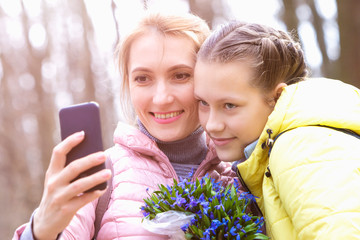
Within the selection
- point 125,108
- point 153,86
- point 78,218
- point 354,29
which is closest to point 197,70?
point 153,86

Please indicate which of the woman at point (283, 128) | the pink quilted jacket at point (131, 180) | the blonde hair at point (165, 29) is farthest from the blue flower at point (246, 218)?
the blonde hair at point (165, 29)

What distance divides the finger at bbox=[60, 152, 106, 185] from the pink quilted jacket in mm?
550

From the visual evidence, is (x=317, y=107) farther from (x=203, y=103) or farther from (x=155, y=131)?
(x=155, y=131)

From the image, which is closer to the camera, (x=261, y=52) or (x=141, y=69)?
(x=261, y=52)

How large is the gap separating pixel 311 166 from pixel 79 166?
93 centimetres

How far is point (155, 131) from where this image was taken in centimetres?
255

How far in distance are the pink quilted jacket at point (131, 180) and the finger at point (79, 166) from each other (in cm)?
55

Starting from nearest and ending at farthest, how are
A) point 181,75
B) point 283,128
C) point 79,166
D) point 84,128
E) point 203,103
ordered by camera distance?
point 79,166, point 84,128, point 283,128, point 203,103, point 181,75

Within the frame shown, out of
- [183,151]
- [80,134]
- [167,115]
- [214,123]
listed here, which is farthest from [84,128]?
[183,151]

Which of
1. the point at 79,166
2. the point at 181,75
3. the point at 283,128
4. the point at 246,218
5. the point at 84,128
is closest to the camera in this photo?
the point at 79,166

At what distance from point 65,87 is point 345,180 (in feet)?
30.8

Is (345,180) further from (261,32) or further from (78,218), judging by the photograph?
(78,218)

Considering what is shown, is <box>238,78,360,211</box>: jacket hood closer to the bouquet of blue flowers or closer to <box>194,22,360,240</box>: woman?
<box>194,22,360,240</box>: woman

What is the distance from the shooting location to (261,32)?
7.63 ft
